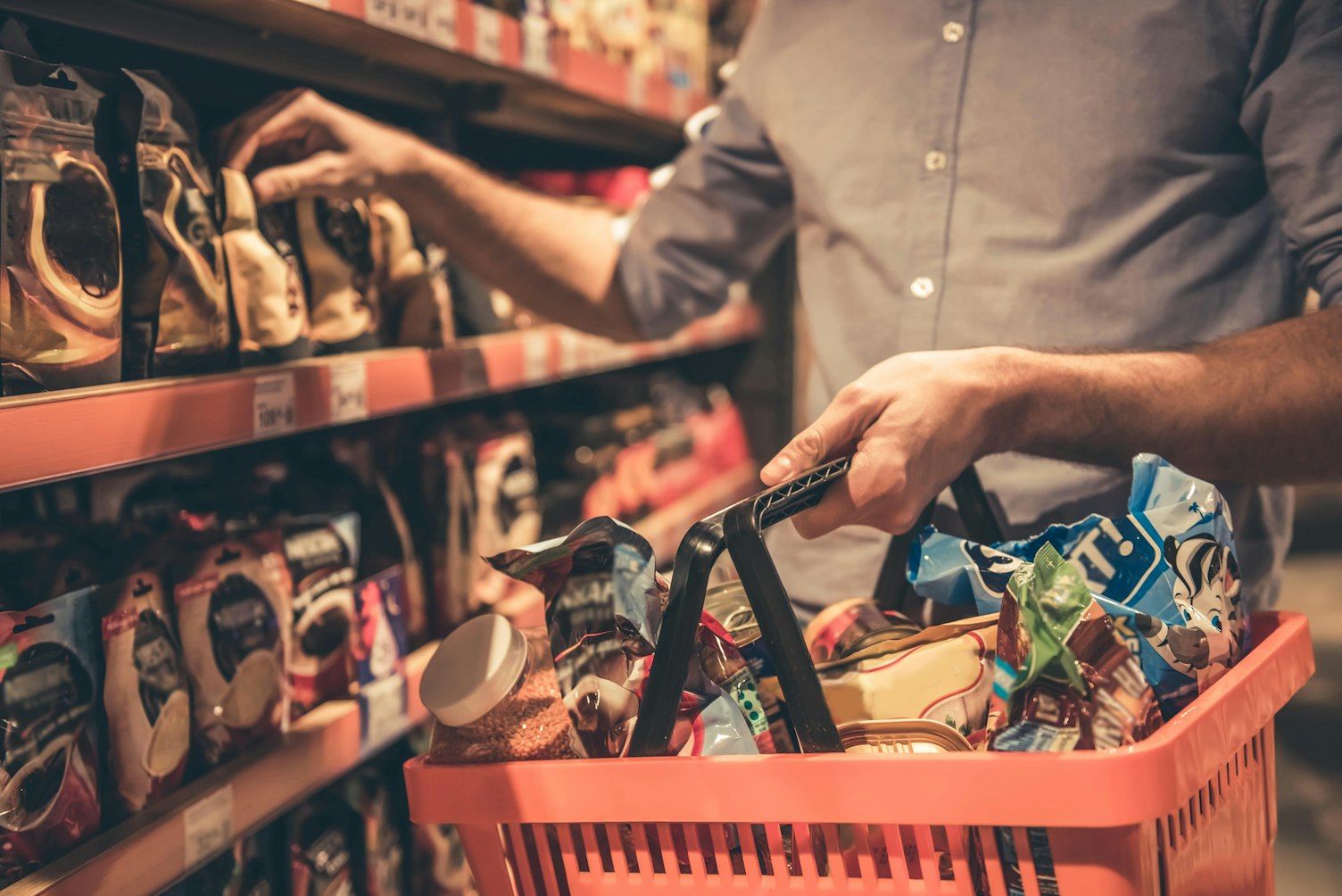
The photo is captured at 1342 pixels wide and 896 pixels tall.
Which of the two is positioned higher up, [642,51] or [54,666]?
[642,51]

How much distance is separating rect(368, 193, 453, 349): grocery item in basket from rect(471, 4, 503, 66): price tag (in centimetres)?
25

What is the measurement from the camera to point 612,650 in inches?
31.5

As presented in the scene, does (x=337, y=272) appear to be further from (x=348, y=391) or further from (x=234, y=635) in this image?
(x=234, y=635)

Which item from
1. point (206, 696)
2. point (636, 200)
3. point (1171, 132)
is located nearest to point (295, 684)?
point (206, 696)

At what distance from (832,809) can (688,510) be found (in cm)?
180

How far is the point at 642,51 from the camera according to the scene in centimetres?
219

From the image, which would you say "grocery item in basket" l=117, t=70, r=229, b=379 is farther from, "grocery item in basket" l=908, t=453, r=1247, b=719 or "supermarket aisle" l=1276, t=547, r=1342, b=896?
"supermarket aisle" l=1276, t=547, r=1342, b=896

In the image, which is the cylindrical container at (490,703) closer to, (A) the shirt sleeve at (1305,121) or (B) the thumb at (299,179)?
(B) the thumb at (299,179)

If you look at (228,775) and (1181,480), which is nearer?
(1181,480)

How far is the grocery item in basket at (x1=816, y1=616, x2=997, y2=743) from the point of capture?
2.56 ft

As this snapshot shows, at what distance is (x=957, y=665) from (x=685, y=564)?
0.24 m

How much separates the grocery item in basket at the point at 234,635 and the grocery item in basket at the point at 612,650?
505mm

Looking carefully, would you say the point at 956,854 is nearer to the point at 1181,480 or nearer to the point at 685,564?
the point at 685,564

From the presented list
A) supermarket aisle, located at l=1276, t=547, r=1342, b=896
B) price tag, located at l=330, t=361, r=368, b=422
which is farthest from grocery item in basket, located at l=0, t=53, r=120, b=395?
supermarket aisle, located at l=1276, t=547, r=1342, b=896
